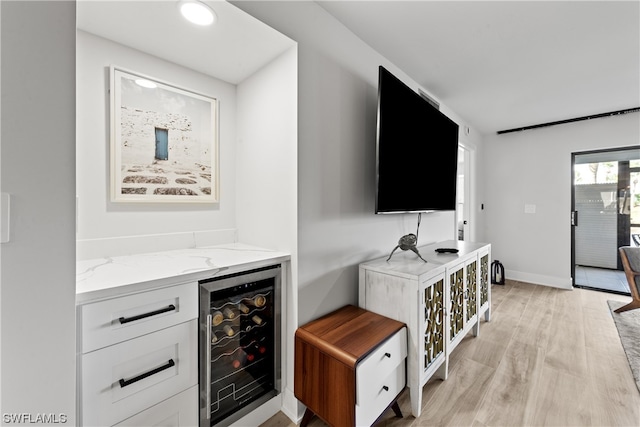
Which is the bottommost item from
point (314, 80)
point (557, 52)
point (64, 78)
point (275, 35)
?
point (64, 78)

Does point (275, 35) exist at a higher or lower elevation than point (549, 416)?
higher

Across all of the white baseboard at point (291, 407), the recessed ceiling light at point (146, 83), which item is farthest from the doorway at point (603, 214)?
the recessed ceiling light at point (146, 83)

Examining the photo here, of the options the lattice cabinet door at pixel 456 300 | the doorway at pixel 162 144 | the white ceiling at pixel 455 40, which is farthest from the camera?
the lattice cabinet door at pixel 456 300

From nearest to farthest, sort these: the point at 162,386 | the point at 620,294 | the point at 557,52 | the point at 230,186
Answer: the point at 162,386 < the point at 230,186 < the point at 557,52 < the point at 620,294

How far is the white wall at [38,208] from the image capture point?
0.67 m

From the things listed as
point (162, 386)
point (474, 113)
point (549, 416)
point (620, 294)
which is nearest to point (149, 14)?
point (162, 386)

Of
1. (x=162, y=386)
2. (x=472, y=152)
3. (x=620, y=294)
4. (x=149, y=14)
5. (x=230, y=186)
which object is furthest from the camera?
(x=472, y=152)

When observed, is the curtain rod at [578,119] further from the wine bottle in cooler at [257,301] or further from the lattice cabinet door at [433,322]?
the wine bottle in cooler at [257,301]

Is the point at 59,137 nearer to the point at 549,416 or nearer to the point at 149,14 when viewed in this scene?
the point at 149,14

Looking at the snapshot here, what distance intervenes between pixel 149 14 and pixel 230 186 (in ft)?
3.38

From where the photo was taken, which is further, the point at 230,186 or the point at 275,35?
the point at 230,186

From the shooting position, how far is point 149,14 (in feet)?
4.19

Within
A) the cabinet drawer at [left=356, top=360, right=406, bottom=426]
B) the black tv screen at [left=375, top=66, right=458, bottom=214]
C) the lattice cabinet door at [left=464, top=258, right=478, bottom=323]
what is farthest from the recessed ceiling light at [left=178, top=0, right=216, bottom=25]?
the lattice cabinet door at [left=464, top=258, right=478, bottom=323]

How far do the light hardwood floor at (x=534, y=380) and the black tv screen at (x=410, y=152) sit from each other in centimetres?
123
